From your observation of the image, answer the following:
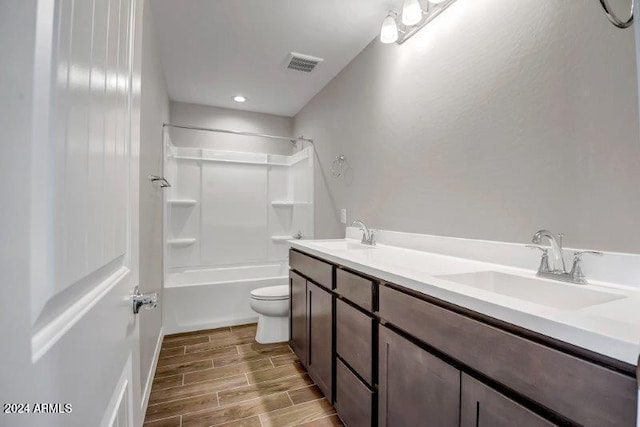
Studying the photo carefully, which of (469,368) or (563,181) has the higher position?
(563,181)

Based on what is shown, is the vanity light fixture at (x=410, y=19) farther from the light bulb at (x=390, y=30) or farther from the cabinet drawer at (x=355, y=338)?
the cabinet drawer at (x=355, y=338)

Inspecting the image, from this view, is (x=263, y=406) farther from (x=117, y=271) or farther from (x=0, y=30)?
(x=0, y=30)

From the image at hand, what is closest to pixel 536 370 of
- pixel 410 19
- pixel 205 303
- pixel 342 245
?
pixel 342 245

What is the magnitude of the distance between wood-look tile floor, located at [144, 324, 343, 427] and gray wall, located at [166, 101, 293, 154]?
2.36 m

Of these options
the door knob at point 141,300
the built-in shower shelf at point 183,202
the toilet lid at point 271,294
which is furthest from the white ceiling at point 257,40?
the toilet lid at point 271,294

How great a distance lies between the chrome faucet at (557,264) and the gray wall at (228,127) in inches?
135

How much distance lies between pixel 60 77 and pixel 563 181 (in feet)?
4.73

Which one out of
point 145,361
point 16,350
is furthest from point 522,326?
point 145,361

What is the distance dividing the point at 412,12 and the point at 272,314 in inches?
93.1

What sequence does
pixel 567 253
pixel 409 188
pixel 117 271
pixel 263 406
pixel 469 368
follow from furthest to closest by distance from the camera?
pixel 409 188, pixel 263 406, pixel 567 253, pixel 469 368, pixel 117 271

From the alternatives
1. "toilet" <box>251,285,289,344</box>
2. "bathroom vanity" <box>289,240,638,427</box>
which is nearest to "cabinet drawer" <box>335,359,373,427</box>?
"bathroom vanity" <box>289,240,638,427</box>

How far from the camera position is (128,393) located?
2.24ft

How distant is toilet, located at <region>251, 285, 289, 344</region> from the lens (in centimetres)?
248

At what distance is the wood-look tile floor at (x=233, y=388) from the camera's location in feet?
5.27
